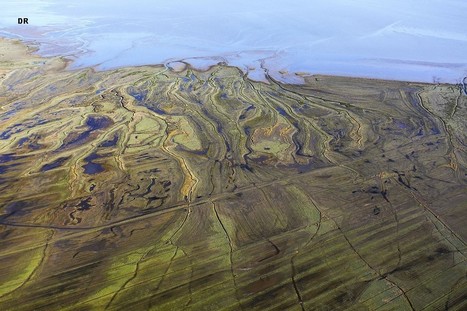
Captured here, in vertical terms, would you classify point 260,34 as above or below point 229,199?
above

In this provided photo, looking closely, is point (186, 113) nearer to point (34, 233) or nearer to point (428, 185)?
point (34, 233)

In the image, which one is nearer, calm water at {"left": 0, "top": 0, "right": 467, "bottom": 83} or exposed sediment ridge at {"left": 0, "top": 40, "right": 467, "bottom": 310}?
exposed sediment ridge at {"left": 0, "top": 40, "right": 467, "bottom": 310}

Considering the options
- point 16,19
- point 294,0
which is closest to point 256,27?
point 294,0

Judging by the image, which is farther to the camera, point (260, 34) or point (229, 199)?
point (260, 34)

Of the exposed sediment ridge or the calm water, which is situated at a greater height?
the calm water
